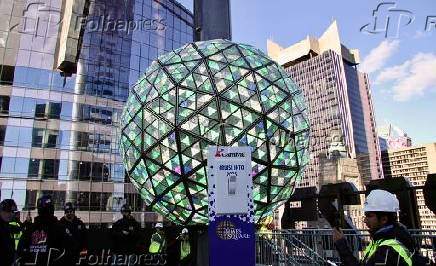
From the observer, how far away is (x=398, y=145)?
164 m

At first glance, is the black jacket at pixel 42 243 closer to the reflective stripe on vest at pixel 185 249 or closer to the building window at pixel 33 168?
the reflective stripe on vest at pixel 185 249

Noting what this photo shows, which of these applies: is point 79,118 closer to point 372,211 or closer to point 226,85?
point 226,85

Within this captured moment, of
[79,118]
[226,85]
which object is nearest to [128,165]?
[226,85]

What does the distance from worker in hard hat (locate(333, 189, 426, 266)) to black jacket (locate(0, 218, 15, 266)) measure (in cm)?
363

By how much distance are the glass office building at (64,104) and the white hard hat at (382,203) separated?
35101mm

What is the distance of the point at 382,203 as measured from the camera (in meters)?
2.42

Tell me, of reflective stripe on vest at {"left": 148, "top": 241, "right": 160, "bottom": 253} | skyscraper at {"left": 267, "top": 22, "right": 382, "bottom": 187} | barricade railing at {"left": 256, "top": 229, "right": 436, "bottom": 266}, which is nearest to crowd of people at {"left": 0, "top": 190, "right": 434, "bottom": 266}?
reflective stripe on vest at {"left": 148, "top": 241, "right": 160, "bottom": 253}

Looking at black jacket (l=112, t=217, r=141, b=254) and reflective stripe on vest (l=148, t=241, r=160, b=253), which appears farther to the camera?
reflective stripe on vest (l=148, t=241, r=160, b=253)

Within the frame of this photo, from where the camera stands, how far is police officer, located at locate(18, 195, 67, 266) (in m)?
4.47

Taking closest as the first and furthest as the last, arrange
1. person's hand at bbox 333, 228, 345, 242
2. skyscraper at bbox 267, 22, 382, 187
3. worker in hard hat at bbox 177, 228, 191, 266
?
person's hand at bbox 333, 228, 345, 242, worker in hard hat at bbox 177, 228, 191, 266, skyscraper at bbox 267, 22, 382, 187

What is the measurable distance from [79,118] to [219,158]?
3893 centimetres

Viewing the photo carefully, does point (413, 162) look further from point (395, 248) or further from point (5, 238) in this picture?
point (395, 248)

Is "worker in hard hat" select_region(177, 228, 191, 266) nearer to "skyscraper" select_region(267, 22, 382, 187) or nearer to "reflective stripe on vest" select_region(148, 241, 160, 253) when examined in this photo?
"reflective stripe on vest" select_region(148, 241, 160, 253)

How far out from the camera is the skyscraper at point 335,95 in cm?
13138
